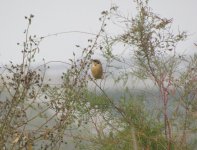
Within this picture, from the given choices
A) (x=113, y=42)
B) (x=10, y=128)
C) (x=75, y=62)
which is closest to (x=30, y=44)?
(x=75, y=62)

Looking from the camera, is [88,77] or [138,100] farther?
[138,100]

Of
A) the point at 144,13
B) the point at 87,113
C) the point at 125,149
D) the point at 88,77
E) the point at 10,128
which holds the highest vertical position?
the point at 144,13

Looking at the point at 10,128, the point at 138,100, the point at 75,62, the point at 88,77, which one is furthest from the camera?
the point at 138,100

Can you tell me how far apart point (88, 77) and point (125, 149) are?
3.55 ft

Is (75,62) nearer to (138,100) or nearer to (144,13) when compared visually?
(144,13)

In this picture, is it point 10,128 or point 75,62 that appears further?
point 75,62

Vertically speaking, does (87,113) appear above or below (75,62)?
below

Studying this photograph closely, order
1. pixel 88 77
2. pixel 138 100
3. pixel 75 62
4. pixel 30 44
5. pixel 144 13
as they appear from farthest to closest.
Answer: pixel 138 100, pixel 144 13, pixel 88 77, pixel 75 62, pixel 30 44

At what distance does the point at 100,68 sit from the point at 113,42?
906 mm

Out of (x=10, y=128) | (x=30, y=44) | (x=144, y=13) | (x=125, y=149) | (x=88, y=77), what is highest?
(x=144, y=13)

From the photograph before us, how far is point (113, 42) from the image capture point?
3.07 meters

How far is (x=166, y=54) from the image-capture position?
3139mm

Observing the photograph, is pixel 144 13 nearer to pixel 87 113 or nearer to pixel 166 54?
pixel 166 54

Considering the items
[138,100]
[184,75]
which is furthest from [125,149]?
[184,75]
